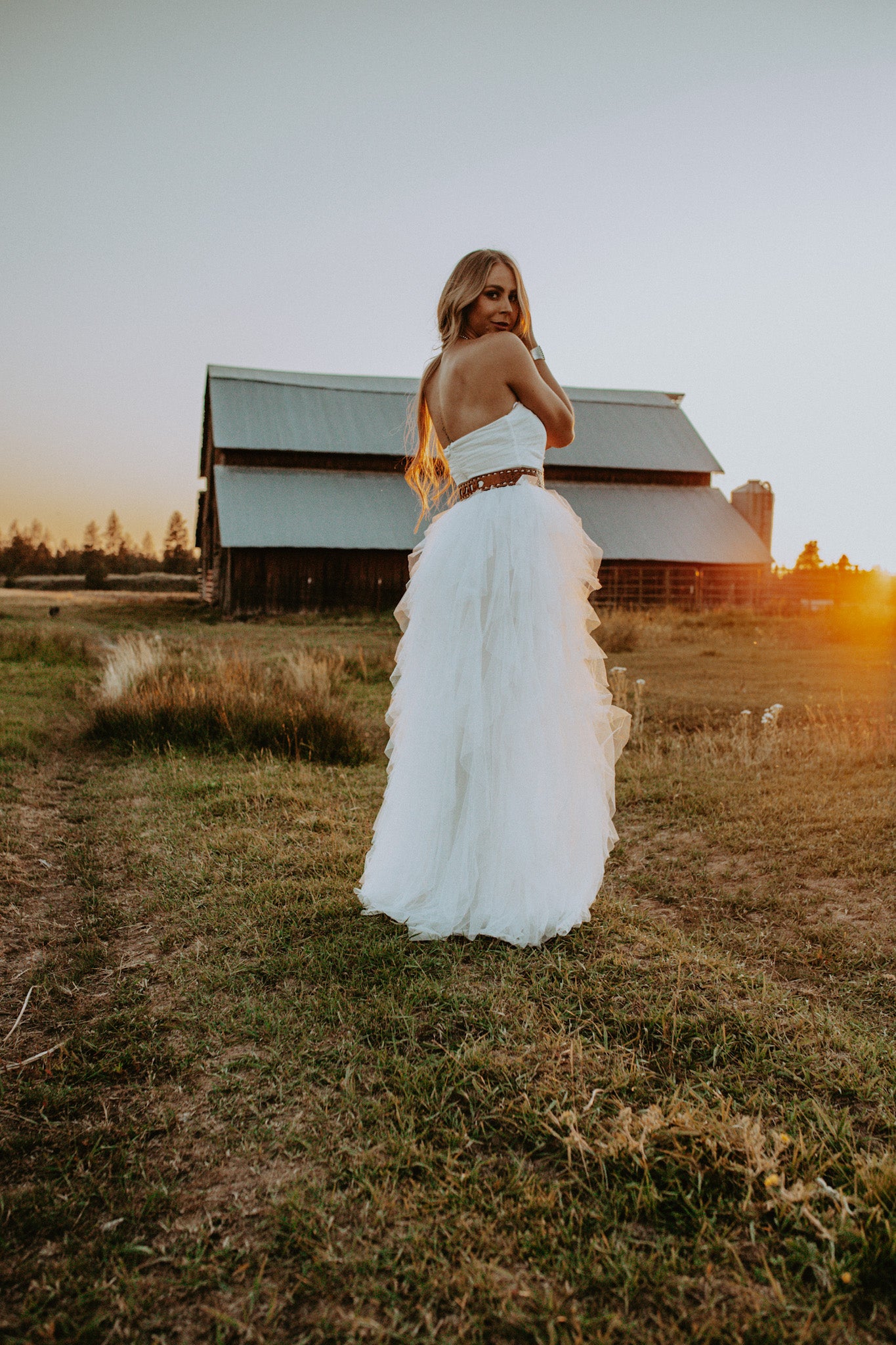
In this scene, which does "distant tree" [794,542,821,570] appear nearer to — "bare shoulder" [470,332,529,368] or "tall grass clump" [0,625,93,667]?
"tall grass clump" [0,625,93,667]

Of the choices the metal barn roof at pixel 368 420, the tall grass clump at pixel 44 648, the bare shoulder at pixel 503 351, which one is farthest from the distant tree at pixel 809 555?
the bare shoulder at pixel 503 351

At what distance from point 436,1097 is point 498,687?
1.44 metres

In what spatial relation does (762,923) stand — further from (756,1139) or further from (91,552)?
(91,552)

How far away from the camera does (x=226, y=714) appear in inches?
269

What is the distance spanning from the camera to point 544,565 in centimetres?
314

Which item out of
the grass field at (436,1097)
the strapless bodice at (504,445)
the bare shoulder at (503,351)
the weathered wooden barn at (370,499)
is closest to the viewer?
the grass field at (436,1097)

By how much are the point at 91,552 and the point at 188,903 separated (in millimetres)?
75951

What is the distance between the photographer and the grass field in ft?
5.04

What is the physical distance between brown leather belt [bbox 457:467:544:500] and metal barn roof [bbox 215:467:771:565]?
19758mm

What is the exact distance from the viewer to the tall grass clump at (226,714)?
21.4 ft

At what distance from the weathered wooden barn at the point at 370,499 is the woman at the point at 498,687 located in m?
20.7

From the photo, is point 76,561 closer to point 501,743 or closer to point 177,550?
point 177,550

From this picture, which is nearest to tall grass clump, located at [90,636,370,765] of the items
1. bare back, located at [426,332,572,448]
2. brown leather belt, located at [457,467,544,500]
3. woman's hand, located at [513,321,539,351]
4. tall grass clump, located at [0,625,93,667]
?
brown leather belt, located at [457,467,544,500]

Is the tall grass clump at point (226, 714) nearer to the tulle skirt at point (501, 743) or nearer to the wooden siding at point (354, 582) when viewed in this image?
the tulle skirt at point (501, 743)
